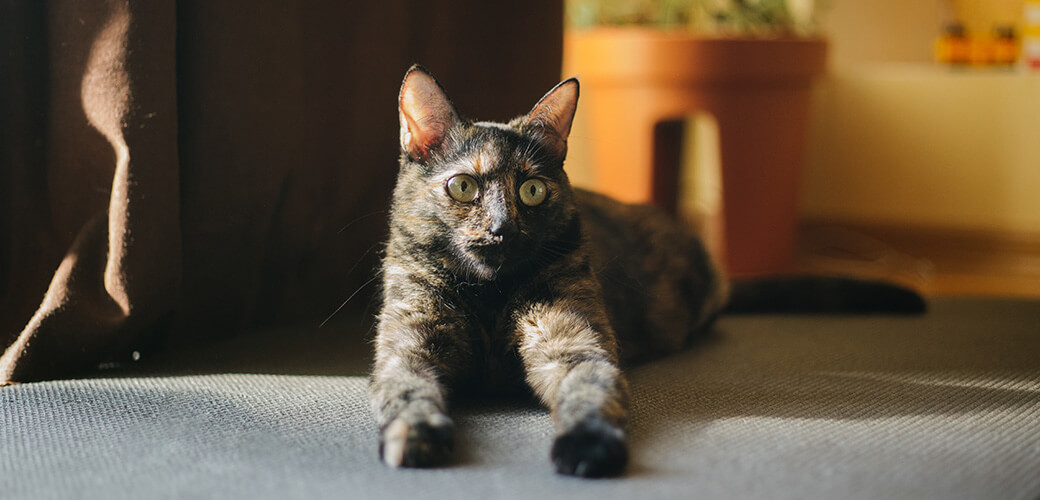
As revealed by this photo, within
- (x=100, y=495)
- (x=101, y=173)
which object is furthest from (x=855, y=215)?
(x=100, y=495)

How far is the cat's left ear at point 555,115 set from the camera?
1242 mm

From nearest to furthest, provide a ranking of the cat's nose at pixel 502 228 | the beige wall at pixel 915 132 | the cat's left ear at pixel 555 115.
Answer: the cat's nose at pixel 502 228
the cat's left ear at pixel 555 115
the beige wall at pixel 915 132

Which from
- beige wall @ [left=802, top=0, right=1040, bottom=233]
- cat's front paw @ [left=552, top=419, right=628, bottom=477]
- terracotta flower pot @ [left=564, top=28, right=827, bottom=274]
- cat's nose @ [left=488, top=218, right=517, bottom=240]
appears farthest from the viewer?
beige wall @ [left=802, top=0, right=1040, bottom=233]

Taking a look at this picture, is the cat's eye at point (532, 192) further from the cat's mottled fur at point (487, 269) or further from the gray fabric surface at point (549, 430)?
the gray fabric surface at point (549, 430)

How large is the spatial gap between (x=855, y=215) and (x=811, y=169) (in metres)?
0.25

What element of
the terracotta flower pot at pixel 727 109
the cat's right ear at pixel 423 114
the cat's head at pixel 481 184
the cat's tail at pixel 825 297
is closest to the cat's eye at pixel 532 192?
the cat's head at pixel 481 184

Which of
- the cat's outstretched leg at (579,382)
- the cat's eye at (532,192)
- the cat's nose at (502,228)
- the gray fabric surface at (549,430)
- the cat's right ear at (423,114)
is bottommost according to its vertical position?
the gray fabric surface at (549,430)

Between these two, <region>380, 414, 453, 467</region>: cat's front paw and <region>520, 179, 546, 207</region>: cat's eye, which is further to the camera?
<region>520, 179, 546, 207</region>: cat's eye

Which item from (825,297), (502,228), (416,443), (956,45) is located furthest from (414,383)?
(956,45)

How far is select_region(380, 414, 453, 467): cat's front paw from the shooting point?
0.98 metres

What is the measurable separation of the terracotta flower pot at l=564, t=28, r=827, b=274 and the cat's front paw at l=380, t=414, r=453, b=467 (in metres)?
1.66

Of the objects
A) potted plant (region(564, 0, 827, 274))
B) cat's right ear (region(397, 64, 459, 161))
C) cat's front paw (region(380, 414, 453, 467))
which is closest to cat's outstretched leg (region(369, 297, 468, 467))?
cat's front paw (region(380, 414, 453, 467))

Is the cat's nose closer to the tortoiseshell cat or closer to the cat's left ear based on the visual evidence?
the tortoiseshell cat

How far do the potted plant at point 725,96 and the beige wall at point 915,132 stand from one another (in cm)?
62
